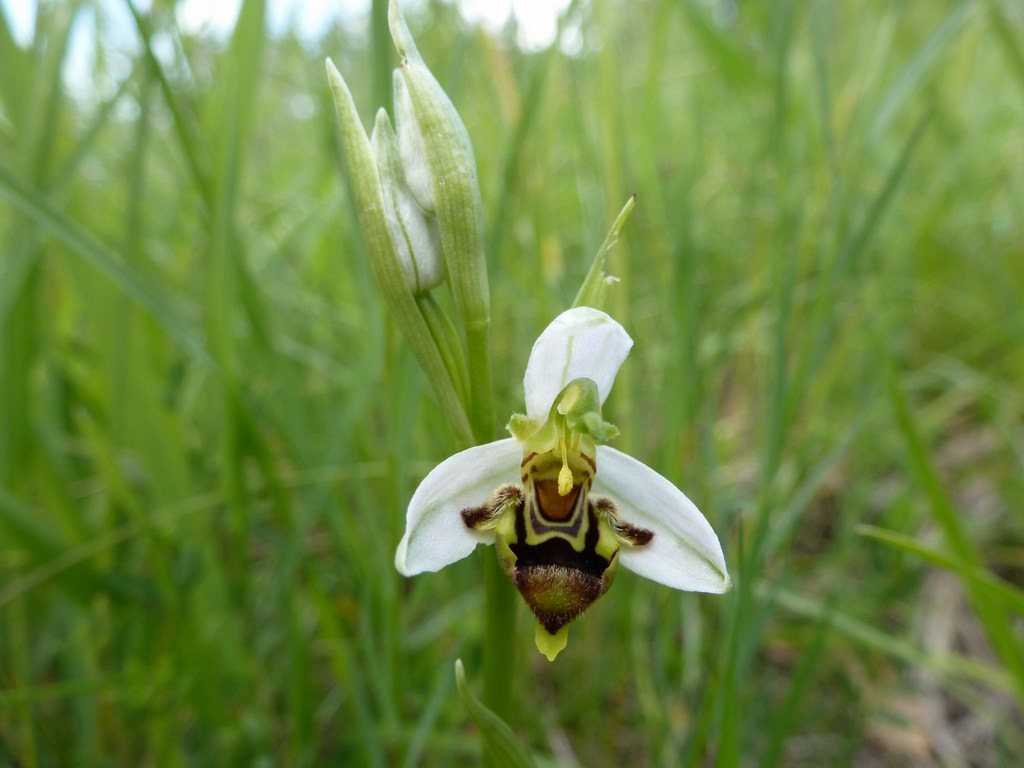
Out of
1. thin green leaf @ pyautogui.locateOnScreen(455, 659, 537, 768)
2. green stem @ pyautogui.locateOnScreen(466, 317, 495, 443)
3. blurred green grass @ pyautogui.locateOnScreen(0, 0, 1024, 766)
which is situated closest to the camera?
thin green leaf @ pyautogui.locateOnScreen(455, 659, 537, 768)

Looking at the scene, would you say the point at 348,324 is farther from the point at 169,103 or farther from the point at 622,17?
the point at 622,17

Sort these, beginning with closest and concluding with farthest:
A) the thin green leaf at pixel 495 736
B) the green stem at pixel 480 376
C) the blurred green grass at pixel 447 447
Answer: the thin green leaf at pixel 495 736 < the green stem at pixel 480 376 < the blurred green grass at pixel 447 447

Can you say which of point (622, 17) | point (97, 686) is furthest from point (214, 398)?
point (622, 17)

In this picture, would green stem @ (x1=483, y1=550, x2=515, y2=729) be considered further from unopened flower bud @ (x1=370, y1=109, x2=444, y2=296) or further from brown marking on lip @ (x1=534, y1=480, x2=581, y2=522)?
unopened flower bud @ (x1=370, y1=109, x2=444, y2=296)

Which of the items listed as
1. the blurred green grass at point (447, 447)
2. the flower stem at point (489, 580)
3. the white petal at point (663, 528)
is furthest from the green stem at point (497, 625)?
the blurred green grass at point (447, 447)

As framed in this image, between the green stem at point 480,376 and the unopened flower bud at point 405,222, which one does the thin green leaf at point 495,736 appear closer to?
the green stem at point 480,376

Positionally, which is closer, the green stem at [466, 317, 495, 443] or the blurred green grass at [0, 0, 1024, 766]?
the green stem at [466, 317, 495, 443]

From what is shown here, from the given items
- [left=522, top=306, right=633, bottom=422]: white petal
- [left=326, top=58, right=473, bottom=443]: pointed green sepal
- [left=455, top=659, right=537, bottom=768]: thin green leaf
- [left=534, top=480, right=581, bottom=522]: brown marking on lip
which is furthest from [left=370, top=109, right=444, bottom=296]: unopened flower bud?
[left=455, top=659, right=537, bottom=768]: thin green leaf
